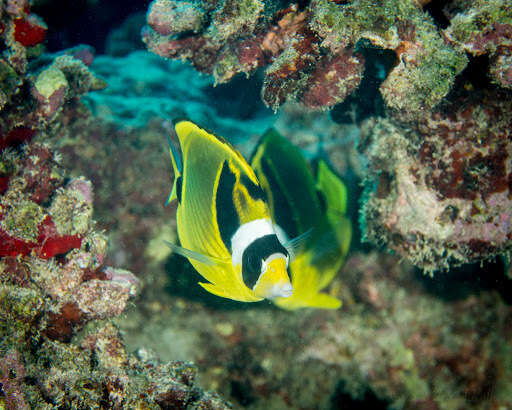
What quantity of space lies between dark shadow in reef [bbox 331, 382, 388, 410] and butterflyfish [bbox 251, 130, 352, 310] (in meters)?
1.39

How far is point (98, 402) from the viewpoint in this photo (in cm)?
175

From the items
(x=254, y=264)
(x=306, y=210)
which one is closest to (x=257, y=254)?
(x=254, y=264)

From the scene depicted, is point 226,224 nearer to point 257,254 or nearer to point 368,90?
point 257,254

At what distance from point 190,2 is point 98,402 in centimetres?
297

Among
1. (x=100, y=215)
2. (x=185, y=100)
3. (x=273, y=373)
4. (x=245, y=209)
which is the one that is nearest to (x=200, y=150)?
(x=245, y=209)

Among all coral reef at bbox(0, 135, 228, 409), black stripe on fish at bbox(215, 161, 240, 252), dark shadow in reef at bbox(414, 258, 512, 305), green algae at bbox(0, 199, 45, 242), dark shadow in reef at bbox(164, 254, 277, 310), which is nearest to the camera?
black stripe on fish at bbox(215, 161, 240, 252)

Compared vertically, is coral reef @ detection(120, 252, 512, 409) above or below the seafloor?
below

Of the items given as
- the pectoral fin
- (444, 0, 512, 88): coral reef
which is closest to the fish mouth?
the pectoral fin

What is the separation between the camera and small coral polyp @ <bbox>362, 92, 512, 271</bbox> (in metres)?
2.27

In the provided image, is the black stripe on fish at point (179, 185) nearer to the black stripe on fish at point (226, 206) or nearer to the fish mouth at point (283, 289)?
the black stripe on fish at point (226, 206)

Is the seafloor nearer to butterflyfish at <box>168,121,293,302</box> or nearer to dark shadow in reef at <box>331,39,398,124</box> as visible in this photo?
dark shadow in reef at <box>331,39,398,124</box>

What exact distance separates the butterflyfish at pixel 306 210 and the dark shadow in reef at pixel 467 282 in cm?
109

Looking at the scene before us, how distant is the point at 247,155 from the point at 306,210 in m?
0.82

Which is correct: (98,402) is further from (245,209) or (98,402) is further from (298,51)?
(298,51)
